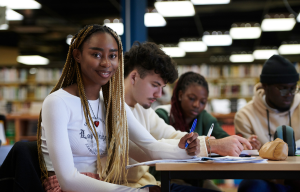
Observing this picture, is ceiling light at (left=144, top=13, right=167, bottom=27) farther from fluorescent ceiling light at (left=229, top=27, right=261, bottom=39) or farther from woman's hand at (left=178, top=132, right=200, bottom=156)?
woman's hand at (left=178, top=132, right=200, bottom=156)

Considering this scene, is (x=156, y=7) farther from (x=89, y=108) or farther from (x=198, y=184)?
(x=89, y=108)

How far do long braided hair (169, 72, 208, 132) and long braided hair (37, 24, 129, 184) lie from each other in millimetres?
834

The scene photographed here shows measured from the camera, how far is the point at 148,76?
1.77 meters

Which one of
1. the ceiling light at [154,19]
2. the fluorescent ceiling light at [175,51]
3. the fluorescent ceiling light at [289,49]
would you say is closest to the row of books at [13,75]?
the ceiling light at [154,19]

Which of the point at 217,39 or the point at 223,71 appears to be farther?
the point at 223,71

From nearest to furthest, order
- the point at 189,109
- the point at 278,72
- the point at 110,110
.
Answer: the point at 110,110 → the point at 278,72 → the point at 189,109

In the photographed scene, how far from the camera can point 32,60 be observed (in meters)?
9.91

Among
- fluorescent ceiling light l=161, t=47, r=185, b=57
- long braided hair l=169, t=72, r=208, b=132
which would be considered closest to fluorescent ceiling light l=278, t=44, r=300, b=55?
fluorescent ceiling light l=161, t=47, r=185, b=57

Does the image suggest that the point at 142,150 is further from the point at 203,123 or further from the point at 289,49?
the point at 289,49

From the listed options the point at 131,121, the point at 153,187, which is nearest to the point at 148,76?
the point at 131,121

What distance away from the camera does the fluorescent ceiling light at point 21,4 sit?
6.14 meters

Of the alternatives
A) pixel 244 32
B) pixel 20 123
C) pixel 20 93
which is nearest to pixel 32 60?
pixel 20 93

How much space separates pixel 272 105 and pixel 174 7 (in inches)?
163

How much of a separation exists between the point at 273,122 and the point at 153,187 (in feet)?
4.42
